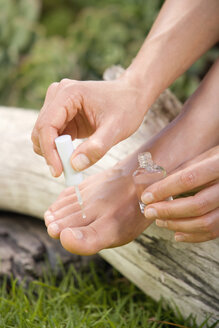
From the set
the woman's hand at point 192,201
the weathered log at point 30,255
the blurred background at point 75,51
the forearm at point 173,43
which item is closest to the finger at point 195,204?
the woman's hand at point 192,201

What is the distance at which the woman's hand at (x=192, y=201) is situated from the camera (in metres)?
0.95

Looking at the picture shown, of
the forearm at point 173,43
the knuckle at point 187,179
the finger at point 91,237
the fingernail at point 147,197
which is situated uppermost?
the forearm at point 173,43

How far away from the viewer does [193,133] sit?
3.86 feet

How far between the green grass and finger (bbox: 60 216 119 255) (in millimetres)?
190

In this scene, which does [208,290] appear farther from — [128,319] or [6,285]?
[6,285]

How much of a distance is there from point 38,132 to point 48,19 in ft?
12.3

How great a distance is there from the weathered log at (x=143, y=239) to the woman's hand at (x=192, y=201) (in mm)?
178

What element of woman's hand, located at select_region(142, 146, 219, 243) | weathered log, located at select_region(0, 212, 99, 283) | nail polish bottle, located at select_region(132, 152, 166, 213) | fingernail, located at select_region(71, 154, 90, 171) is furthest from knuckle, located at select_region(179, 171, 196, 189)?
weathered log, located at select_region(0, 212, 99, 283)

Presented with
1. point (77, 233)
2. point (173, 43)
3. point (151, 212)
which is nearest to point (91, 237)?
point (77, 233)

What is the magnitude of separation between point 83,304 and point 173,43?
2.62ft

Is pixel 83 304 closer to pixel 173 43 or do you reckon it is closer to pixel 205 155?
pixel 205 155

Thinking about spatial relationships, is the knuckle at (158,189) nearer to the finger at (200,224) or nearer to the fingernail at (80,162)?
the finger at (200,224)

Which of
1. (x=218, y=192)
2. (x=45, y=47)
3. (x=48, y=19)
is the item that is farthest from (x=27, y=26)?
(x=218, y=192)

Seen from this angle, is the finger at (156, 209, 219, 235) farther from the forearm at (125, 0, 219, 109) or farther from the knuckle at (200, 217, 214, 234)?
the forearm at (125, 0, 219, 109)
